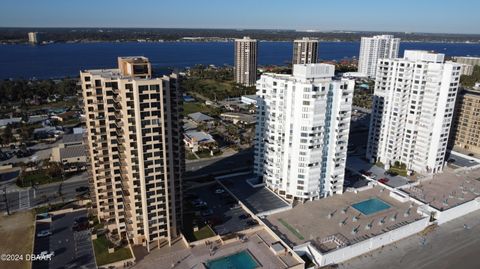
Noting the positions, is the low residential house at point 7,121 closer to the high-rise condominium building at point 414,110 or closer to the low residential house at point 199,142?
the low residential house at point 199,142

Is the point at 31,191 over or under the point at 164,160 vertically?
under

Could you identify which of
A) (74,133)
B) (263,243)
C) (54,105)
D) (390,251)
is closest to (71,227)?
(263,243)

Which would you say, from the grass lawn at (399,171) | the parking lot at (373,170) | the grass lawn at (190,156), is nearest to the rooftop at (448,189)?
the parking lot at (373,170)

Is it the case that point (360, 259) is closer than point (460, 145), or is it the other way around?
point (360, 259)

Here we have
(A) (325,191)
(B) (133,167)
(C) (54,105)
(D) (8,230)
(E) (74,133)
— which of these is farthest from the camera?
(C) (54,105)

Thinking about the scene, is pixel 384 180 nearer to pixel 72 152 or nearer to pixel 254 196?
pixel 254 196

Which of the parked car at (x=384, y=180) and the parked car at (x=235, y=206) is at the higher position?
the parked car at (x=384, y=180)

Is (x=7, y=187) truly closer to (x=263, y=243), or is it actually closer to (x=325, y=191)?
(x=263, y=243)

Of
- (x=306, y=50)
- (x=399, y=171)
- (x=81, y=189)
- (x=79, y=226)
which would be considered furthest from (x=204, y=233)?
(x=306, y=50)
